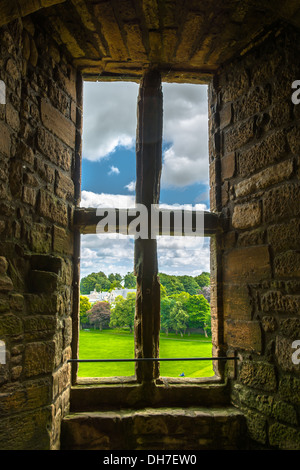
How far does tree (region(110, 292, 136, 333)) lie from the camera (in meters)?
2.60

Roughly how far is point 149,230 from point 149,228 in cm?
2

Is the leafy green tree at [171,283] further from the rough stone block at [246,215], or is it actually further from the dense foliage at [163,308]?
the rough stone block at [246,215]

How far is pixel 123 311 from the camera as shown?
8.66 feet

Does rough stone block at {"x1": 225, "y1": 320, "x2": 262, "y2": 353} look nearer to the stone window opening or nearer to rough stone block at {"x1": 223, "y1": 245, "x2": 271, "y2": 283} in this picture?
the stone window opening

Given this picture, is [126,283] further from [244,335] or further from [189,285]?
[244,335]

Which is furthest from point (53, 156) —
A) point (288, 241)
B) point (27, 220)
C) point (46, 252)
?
point (288, 241)

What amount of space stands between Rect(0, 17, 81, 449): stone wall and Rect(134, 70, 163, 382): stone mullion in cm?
56

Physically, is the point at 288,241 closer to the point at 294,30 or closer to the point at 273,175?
the point at 273,175

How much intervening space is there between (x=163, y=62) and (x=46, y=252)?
1985 mm

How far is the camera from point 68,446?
81.9 inches

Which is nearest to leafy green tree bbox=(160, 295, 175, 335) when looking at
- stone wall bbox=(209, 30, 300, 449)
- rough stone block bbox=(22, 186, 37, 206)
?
stone wall bbox=(209, 30, 300, 449)

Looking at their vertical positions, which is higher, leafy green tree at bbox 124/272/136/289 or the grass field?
leafy green tree at bbox 124/272/136/289

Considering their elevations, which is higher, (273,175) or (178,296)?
(273,175)
